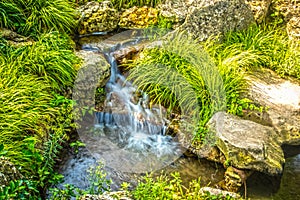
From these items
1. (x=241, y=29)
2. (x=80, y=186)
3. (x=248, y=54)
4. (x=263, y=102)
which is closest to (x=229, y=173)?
(x=263, y=102)

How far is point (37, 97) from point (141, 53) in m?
1.80

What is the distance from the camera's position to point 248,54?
5.66 metres

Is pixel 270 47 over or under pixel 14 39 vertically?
under

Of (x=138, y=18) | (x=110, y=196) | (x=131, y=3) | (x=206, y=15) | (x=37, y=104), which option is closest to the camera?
(x=110, y=196)

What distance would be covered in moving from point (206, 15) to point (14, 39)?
120 inches

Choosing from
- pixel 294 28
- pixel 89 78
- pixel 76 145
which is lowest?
pixel 76 145

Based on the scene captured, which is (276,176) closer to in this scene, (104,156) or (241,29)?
(104,156)

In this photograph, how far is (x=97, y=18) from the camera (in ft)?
19.4

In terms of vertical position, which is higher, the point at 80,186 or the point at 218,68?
the point at 218,68

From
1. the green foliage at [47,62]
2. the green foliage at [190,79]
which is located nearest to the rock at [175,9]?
the green foliage at [190,79]

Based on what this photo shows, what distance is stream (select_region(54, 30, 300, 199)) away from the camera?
4188mm

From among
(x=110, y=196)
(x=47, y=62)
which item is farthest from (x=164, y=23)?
(x=110, y=196)

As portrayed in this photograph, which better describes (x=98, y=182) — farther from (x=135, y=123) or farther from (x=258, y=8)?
(x=258, y=8)

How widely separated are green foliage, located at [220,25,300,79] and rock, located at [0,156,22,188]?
4.00 metres
